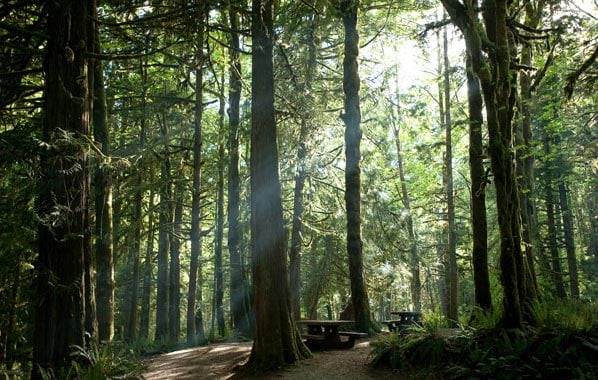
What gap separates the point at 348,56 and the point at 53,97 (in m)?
9.00

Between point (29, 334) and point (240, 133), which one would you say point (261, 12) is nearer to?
point (240, 133)

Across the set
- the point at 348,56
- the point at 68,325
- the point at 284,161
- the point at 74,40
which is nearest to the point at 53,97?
the point at 74,40

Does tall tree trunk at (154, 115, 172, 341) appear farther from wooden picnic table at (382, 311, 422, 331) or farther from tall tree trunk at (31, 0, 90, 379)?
tall tree trunk at (31, 0, 90, 379)

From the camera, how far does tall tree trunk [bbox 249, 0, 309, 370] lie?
28.0 feet

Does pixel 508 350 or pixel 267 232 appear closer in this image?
pixel 508 350

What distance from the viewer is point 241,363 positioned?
937 cm

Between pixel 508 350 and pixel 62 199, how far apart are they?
7.06 m

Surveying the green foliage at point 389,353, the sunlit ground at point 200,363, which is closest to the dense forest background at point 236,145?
the sunlit ground at point 200,363

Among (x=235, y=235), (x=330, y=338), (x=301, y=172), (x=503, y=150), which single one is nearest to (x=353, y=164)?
(x=301, y=172)

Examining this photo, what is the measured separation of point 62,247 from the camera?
6.61 meters

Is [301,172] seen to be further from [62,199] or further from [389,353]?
[62,199]

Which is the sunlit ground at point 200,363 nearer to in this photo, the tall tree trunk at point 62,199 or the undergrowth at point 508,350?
the tall tree trunk at point 62,199

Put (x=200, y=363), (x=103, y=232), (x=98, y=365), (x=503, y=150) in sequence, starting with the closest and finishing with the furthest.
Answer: (x=98, y=365)
(x=503, y=150)
(x=103, y=232)
(x=200, y=363)

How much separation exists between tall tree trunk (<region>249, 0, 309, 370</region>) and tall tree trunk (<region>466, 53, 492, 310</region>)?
4031 millimetres
